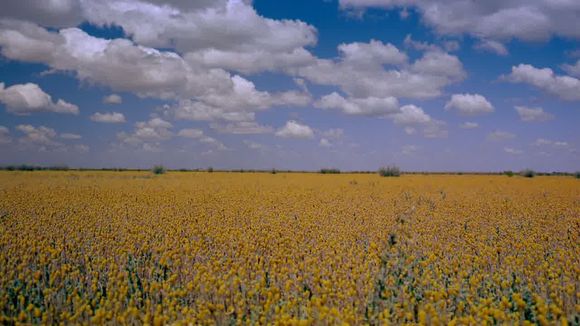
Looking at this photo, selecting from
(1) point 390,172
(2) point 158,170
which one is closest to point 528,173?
(1) point 390,172

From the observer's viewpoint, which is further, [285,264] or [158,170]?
[158,170]

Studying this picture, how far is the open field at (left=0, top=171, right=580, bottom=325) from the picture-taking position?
4.69 m

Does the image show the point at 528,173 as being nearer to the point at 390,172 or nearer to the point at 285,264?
the point at 390,172

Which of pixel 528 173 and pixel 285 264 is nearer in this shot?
pixel 285 264

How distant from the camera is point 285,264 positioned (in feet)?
22.1

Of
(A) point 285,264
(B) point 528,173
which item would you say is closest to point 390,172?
(B) point 528,173

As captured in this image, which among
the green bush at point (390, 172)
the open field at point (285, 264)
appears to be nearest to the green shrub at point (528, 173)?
the green bush at point (390, 172)

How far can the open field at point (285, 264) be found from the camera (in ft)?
15.4

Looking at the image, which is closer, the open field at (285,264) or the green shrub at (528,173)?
the open field at (285,264)

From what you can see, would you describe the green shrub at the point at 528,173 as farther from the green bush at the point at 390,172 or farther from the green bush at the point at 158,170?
the green bush at the point at 158,170

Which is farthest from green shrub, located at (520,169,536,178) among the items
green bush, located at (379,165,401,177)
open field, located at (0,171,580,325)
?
open field, located at (0,171,580,325)

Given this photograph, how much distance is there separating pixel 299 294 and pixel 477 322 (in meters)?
2.16

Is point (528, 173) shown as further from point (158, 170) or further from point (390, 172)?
point (158, 170)

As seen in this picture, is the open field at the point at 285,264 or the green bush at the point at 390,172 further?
the green bush at the point at 390,172
